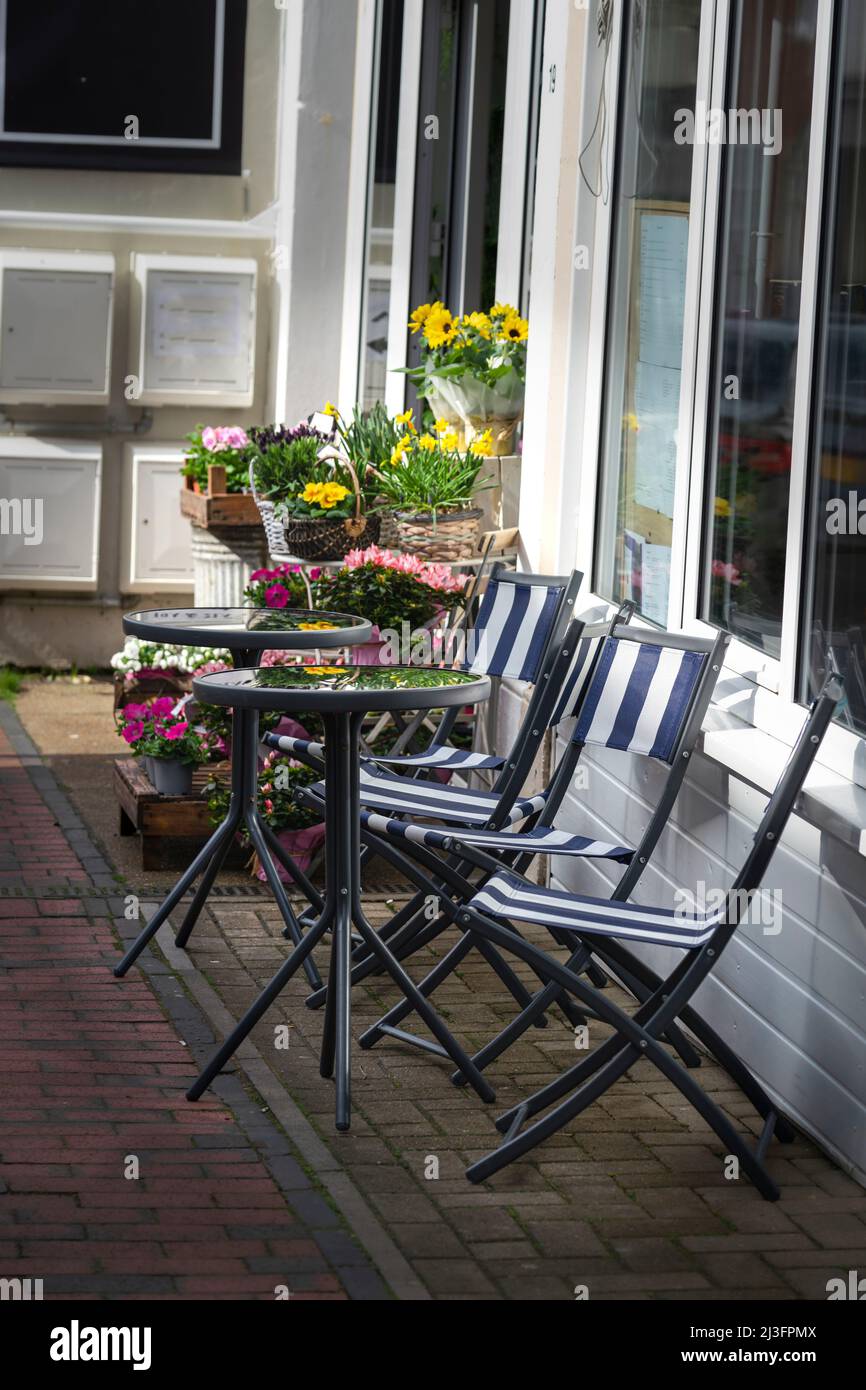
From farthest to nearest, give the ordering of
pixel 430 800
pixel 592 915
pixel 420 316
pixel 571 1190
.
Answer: pixel 420 316 < pixel 430 800 < pixel 592 915 < pixel 571 1190

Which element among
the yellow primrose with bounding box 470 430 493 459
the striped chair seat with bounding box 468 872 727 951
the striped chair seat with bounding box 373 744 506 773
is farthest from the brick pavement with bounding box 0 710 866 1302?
the yellow primrose with bounding box 470 430 493 459

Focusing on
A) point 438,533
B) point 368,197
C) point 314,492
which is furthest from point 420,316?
point 368,197

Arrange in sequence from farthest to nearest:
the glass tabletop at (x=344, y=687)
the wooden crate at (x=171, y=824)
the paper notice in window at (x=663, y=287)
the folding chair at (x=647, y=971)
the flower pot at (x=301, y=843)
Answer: the wooden crate at (x=171, y=824) < the flower pot at (x=301, y=843) < the paper notice in window at (x=663, y=287) < the glass tabletop at (x=344, y=687) < the folding chair at (x=647, y=971)

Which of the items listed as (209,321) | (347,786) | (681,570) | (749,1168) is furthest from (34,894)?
(209,321)

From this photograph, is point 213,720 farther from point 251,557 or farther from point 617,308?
point 251,557

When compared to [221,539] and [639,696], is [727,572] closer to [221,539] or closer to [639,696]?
[639,696]

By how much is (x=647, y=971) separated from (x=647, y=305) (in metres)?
2.31

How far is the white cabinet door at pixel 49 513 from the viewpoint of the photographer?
31.4 feet

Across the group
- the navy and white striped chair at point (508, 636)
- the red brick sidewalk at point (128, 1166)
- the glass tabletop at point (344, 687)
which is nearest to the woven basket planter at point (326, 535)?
the navy and white striped chair at point (508, 636)

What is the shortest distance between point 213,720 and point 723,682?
2.17 meters

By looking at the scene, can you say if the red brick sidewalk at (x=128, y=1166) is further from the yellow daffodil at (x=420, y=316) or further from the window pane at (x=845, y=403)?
the yellow daffodil at (x=420, y=316)

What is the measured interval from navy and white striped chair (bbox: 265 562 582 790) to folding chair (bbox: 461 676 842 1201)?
1.28 metres

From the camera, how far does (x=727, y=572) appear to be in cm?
498
